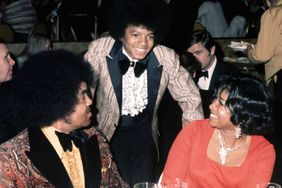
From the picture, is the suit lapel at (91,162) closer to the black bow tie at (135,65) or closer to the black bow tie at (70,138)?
the black bow tie at (70,138)

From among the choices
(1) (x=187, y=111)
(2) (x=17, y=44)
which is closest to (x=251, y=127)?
(1) (x=187, y=111)

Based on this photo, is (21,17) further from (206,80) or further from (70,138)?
(70,138)

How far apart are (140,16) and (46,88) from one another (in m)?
1.25

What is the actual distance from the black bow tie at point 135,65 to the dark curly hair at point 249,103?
78 centimetres

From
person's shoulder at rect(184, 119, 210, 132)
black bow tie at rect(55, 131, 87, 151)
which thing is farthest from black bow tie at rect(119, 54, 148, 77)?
black bow tie at rect(55, 131, 87, 151)

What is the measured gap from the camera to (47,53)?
7.66 ft

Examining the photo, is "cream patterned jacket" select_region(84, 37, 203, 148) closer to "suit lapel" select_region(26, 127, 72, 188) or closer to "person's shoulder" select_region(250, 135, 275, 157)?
"person's shoulder" select_region(250, 135, 275, 157)

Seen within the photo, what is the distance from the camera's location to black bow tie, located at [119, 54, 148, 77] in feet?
10.8

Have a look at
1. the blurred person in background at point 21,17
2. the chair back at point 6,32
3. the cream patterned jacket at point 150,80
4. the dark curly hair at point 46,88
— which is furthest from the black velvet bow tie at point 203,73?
the blurred person in background at point 21,17

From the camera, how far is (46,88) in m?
2.26

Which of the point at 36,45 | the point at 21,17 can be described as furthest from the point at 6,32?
the point at 36,45

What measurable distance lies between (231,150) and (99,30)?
5.57 meters

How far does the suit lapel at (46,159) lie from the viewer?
7.34ft

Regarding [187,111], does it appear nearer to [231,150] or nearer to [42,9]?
[231,150]
